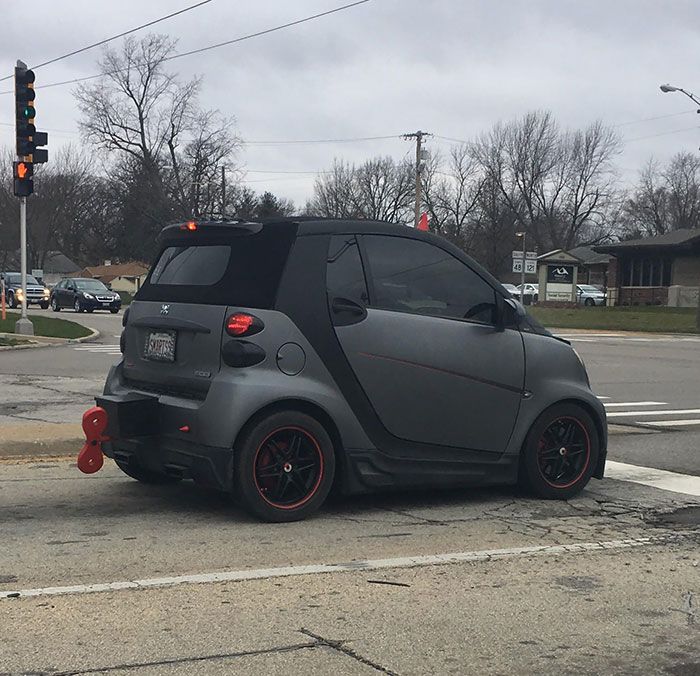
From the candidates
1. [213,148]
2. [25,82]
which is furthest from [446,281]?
[213,148]

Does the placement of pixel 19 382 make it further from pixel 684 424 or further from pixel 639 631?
pixel 639 631

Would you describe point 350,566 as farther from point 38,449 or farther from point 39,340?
point 39,340

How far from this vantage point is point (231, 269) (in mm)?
6328

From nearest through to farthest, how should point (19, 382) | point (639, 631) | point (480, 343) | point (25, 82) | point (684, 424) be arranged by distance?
point (639, 631), point (480, 343), point (684, 424), point (19, 382), point (25, 82)

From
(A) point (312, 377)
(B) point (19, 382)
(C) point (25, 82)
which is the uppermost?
(C) point (25, 82)

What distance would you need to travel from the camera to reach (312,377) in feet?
20.3

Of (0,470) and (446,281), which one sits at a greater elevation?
(446,281)

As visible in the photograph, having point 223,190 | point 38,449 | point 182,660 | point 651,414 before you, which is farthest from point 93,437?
point 223,190

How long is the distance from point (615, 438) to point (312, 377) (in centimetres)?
538

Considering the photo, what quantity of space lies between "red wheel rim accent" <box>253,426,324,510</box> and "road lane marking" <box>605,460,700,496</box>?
3039 millimetres

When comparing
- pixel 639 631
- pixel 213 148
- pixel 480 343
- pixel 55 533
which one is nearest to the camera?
pixel 639 631

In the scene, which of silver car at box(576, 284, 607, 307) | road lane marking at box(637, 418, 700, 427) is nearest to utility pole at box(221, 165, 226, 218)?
silver car at box(576, 284, 607, 307)

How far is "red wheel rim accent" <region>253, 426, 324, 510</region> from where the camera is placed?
610cm

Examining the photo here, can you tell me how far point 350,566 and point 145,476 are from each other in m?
2.47
